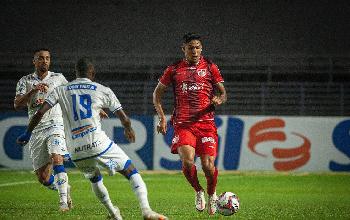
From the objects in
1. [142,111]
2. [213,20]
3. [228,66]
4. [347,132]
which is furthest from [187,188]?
[213,20]

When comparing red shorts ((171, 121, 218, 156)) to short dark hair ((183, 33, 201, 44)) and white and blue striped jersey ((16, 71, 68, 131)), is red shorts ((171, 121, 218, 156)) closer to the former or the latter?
short dark hair ((183, 33, 201, 44))

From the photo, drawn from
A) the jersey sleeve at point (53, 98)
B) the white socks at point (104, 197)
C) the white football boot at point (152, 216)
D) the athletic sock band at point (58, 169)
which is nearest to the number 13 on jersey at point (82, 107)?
the jersey sleeve at point (53, 98)

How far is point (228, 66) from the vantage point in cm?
2428

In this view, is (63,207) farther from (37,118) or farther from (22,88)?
(37,118)

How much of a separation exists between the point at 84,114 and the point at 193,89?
267 cm

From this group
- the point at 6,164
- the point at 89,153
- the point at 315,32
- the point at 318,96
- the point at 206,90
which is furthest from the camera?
the point at 315,32

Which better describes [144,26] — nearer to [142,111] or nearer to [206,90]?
[142,111]

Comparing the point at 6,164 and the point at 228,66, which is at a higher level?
the point at 228,66

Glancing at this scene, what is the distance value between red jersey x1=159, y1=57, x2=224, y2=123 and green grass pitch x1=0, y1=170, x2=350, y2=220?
1.26 metres

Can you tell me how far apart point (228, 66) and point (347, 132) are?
20.9 feet

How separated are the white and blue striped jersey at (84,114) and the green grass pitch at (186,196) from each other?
5.02 ft

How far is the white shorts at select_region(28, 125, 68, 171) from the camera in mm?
10297

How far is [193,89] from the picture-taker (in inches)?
391

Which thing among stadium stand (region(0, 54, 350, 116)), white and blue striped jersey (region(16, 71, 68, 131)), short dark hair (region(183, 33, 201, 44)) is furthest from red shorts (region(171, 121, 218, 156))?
stadium stand (region(0, 54, 350, 116))
